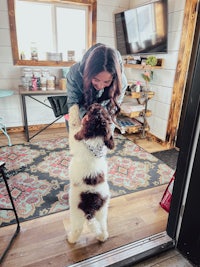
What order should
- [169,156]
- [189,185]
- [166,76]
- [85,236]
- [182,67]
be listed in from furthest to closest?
[166,76] < [169,156] < [182,67] < [85,236] < [189,185]

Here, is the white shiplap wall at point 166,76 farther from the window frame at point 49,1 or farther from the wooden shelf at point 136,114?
the window frame at point 49,1

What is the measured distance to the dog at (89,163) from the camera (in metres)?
0.99

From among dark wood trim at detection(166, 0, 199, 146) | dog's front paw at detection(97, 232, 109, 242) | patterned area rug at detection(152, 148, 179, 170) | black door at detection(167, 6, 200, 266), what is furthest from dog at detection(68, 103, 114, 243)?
dark wood trim at detection(166, 0, 199, 146)

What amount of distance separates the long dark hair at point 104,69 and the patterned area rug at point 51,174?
108 centimetres

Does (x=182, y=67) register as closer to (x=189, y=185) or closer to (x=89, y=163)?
(x=189, y=185)

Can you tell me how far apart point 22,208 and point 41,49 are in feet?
8.34

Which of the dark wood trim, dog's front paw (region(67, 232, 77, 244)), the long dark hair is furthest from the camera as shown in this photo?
the dark wood trim

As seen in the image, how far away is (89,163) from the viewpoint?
1.08 meters

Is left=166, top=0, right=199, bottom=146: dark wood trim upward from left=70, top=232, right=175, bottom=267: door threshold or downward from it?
upward

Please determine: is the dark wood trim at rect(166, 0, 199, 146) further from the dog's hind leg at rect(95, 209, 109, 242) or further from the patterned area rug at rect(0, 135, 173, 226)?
the dog's hind leg at rect(95, 209, 109, 242)

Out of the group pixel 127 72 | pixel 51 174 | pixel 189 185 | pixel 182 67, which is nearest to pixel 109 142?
pixel 189 185

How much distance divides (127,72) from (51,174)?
2.38m

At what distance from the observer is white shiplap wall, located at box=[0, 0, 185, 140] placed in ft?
8.31

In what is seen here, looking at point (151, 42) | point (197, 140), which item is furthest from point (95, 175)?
point (151, 42)
